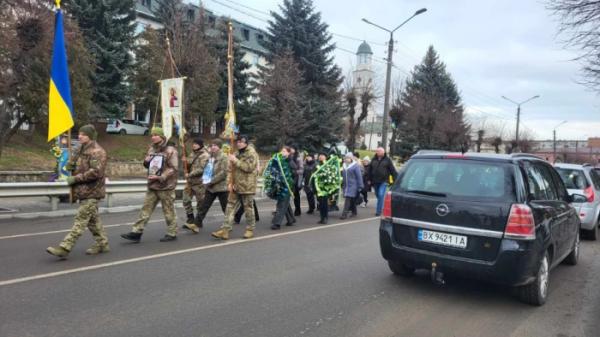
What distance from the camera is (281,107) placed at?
3188 centimetres

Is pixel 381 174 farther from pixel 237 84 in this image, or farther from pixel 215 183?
pixel 237 84

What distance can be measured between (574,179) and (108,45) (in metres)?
28.8

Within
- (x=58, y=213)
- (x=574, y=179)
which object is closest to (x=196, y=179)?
(x=58, y=213)

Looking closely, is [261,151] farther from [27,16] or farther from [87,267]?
[87,267]

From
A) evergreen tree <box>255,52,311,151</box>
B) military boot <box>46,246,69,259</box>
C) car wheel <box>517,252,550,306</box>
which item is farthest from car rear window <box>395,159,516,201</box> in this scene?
evergreen tree <box>255,52,311,151</box>

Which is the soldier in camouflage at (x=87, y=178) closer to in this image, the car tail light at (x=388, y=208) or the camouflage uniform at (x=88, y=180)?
the camouflage uniform at (x=88, y=180)

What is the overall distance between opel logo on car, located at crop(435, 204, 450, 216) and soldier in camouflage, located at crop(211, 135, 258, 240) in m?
3.85

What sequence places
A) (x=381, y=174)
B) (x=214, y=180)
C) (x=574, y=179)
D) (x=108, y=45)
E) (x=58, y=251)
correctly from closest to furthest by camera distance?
(x=58, y=251) → (x=214, y=180) → (x=574, y=179) → (x=381, y=174) → (x=108, y=45)

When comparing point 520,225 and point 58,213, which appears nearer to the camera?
point 520,225

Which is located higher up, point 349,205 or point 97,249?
point 349,205

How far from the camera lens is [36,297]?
473 centimetres

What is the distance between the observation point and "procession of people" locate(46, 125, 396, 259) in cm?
655

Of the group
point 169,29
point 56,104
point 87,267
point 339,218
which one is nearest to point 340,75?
point 169,29

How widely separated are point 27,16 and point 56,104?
526 centimetres
